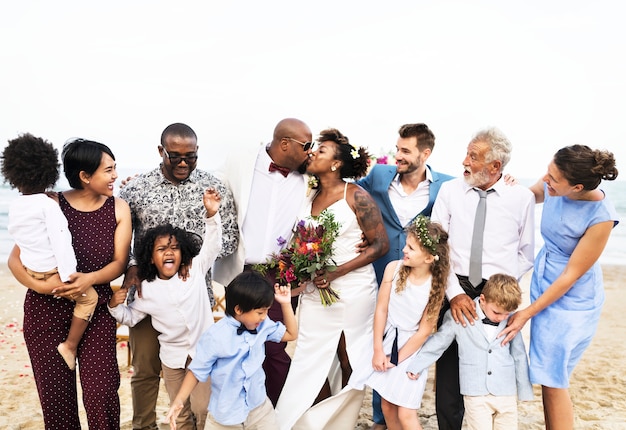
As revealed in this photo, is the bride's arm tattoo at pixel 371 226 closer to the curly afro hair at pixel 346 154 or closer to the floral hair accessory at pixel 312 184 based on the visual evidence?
the curly afro hair at pixel 346 154

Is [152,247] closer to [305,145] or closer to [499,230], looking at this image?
[305,145]

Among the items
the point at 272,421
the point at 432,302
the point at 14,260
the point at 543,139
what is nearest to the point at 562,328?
the point at 432,302

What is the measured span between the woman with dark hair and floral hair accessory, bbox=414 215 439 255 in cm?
234

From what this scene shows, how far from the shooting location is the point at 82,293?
13.0 feet

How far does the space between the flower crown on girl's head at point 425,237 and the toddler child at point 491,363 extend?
20.1 inches

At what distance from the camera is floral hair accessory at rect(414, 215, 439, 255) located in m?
4.21

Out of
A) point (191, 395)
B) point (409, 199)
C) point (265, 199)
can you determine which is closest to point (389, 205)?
point (409, 199)

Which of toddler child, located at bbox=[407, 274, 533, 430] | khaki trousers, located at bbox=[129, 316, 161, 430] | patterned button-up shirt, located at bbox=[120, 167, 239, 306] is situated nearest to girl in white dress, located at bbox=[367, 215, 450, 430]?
toddler child, located at bbox=[407, 274, 533, 430]

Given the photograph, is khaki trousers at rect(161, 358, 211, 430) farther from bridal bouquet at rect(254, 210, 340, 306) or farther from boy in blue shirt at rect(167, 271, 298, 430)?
bridal bouquet at rect(254, 210, 340, 306)

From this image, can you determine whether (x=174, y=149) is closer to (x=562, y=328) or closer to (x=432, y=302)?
(x=432, y=302)

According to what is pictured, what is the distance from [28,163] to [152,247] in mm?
1093

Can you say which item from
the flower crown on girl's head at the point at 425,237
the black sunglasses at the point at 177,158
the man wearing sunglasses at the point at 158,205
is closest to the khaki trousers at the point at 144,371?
the man wearing sunglasses at the point at 158,205

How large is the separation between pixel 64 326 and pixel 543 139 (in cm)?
4267

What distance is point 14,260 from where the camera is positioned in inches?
157
